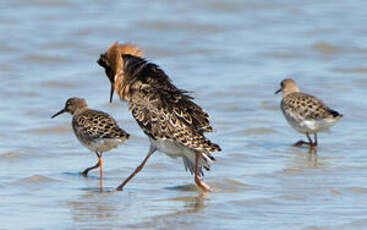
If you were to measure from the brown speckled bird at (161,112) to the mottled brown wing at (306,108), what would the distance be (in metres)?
3.04

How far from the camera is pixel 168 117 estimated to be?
9.14 metres

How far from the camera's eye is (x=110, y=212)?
8.12 meters

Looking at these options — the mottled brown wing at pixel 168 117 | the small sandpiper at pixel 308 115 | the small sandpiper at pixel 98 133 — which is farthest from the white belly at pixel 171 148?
the small sandpiper at pixel 308 115

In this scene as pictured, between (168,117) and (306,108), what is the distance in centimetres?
370

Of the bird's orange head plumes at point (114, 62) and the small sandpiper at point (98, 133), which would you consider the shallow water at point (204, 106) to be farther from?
the bird's orange head plumes at point (114, 62)

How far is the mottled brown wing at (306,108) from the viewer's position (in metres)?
12.0

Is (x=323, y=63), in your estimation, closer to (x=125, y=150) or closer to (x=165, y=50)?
(x=165, y=50)

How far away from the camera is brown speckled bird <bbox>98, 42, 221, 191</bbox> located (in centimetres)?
903

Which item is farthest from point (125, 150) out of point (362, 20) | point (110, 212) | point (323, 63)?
point (362, 20)

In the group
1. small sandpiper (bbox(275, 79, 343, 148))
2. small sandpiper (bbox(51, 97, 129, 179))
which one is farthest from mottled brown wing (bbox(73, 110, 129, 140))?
small sandpiper (bbox(275, 79, 343, 148))

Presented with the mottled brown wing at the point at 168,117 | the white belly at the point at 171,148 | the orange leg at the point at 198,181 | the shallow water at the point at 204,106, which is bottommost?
the shallow water at the point at 204,106

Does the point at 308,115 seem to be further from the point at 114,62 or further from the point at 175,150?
the point at 114,62

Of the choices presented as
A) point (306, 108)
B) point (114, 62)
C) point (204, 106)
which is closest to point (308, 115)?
point (306, 108)

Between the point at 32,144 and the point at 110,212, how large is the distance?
3.61 meters
